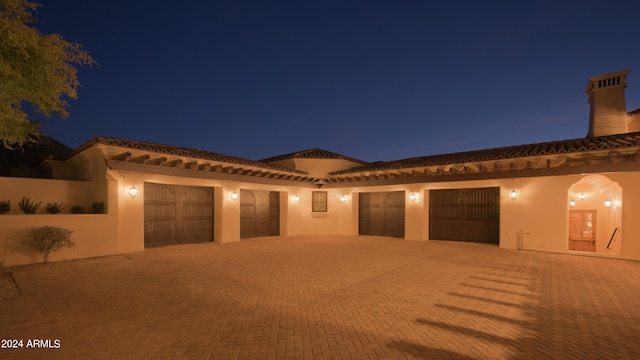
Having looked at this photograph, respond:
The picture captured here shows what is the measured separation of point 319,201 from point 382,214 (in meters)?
4.13

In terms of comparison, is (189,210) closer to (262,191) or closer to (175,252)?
(175,252)

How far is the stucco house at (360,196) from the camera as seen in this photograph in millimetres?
9672

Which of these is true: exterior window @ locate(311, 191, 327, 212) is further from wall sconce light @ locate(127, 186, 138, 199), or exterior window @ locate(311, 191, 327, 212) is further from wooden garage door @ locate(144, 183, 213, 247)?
wall sconce light @ locate(127, 186, 138, 199)

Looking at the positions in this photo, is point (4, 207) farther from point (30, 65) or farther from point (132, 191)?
point (30, 65)

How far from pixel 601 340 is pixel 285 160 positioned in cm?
1669

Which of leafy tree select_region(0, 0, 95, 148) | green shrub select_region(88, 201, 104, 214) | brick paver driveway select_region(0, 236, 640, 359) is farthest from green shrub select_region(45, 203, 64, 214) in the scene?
leafy tree select_region(0, 0, 95, 148)

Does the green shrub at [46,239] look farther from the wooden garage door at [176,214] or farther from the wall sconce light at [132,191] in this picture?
the wooden garage door at [176,214]

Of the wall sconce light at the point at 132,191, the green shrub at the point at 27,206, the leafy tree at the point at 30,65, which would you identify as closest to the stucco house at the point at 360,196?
the wall sconce light at the point at 132,191

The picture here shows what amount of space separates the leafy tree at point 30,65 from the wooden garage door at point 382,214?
14152mm

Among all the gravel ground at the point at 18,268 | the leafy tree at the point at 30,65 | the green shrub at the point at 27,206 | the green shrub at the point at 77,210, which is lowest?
the gravel ground at the point at 18,268

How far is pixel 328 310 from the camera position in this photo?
16.4ft

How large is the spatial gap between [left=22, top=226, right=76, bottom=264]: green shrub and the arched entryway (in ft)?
60.1

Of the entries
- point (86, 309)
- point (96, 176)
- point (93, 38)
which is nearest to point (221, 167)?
point (96, 176)

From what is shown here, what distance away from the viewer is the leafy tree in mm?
4730
